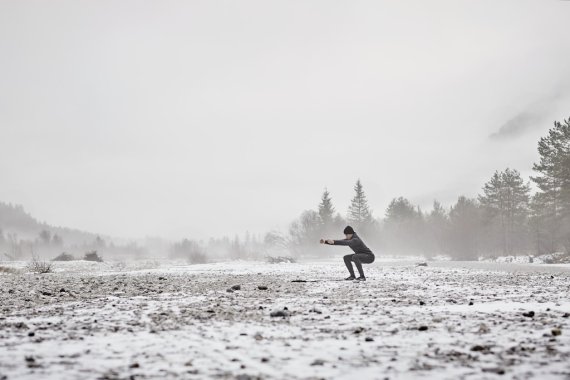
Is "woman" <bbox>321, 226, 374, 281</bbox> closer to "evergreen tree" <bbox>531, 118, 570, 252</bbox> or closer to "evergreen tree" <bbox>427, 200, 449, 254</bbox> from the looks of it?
"evergreen tree" <bbox>531, 118, 570, 252</bbox>

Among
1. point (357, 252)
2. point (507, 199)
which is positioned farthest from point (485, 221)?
point (357, 252)

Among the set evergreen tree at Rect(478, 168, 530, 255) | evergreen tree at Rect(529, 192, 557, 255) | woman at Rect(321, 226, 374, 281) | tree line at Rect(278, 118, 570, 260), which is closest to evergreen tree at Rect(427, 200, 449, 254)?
tree line at Rect(278, 118, 570, 260)

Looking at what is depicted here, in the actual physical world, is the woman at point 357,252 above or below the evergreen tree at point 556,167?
below

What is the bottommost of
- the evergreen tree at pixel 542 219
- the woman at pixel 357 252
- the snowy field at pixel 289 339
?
the snowy field at pixel 289 339

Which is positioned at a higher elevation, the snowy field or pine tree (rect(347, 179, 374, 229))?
pine tree (rect(347, 179, 374, 229))

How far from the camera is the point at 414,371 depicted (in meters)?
4.16

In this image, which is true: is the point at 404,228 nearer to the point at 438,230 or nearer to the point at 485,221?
the point at 438,230

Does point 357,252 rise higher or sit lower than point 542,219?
lower

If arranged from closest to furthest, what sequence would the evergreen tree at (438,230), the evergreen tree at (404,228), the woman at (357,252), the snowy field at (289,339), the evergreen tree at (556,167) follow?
the snowy field at (289,339), the woman at (357,252), the evergreen tree at (556,167), the evergreen tree at (438,230), the evergreen tree at (404,228)

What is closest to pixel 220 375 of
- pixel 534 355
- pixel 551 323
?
pixel 534 355

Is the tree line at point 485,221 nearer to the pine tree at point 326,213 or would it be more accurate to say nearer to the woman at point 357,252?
the pine tree at point 326,213

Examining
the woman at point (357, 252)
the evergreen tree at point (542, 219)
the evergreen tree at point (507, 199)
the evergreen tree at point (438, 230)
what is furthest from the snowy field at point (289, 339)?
the evergreen tree at point (438, 230)

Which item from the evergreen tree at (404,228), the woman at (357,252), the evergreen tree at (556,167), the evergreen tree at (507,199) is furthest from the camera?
the evergreen tree at (404,228)

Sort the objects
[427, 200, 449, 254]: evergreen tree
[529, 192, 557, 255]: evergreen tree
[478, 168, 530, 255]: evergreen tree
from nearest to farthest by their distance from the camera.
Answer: [529, 192, 557, 255]: evergreen tree < [478, 168, 530, 255]: evergreen tree < [427, 200, 449, 254]: evergreen tree
